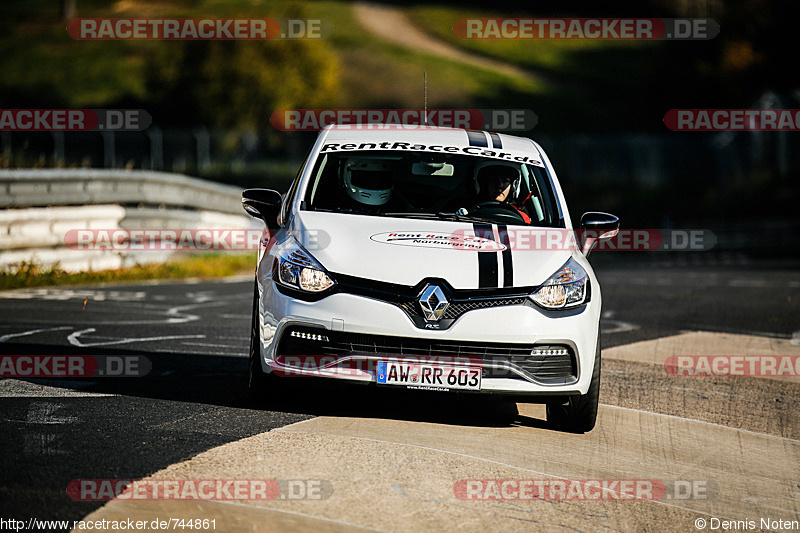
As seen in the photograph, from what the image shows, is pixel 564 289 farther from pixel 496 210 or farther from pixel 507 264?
pixel 496 210

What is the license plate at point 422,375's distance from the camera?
5941 millimetres

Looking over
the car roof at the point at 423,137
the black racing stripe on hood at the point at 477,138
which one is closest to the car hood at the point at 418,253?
the car roof at the point at 423,137

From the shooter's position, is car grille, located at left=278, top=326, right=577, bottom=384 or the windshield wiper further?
the windshield wiper

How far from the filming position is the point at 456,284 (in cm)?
602

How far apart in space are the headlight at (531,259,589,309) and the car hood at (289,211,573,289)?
0.04m

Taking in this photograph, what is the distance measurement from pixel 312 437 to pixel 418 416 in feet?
3.14

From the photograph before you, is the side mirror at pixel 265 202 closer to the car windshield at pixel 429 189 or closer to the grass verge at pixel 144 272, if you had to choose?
the car windshield at pixel 429 189

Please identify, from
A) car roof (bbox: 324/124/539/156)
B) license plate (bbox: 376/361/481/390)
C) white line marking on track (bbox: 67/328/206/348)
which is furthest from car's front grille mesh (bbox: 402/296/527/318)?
white line marking on track (bbox: 67/328/206/348)

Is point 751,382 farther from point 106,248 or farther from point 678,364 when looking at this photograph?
point 106,248

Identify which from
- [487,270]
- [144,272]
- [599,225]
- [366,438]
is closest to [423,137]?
[599,225]

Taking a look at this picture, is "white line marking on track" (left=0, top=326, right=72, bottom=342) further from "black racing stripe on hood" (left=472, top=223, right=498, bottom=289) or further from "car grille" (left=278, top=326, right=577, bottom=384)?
"black racing stripe on hood" (left=472, top=223, right=498, bottom=289)

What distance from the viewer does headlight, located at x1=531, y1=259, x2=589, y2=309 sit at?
6133 millimetres

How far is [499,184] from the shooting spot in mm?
7508

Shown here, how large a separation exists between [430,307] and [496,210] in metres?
1.52
